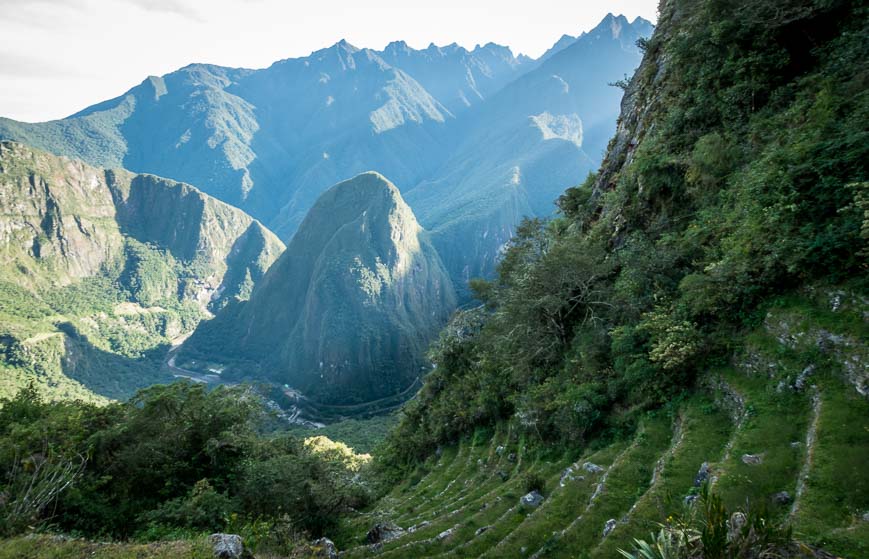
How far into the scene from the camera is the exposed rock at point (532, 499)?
11.8 metres

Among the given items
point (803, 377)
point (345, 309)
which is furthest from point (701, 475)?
point (345, 309)

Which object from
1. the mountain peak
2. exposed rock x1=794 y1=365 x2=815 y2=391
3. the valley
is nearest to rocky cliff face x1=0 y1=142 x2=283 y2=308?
the mountain peak

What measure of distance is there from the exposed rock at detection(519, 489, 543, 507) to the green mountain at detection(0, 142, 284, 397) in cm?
11860

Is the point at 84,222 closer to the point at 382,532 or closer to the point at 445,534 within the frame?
the point at 382,532

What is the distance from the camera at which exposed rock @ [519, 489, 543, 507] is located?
11.8 meters

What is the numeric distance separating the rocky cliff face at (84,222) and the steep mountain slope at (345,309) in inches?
2245

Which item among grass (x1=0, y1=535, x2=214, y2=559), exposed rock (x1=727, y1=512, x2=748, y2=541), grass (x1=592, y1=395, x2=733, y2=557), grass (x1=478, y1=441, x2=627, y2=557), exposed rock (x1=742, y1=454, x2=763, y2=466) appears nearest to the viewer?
exposed rock (x1=727, y1=512, x2=748, y2=541)

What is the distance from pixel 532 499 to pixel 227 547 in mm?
8253

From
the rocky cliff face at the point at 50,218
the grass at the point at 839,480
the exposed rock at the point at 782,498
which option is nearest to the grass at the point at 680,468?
the exposed rock at the point at 782,498

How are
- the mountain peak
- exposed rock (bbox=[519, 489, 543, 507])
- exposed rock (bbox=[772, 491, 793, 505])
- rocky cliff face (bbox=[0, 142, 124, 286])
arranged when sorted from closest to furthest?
exposed rock (bbox=[772, 491, 793, 505])
exposed rock (bbox=[519, 489, 543, 507])
the mountain peak
rocky cliff face (bbox=[0, 142, 124, 286])

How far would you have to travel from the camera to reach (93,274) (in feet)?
546

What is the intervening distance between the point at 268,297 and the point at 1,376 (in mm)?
71114

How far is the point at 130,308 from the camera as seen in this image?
161m

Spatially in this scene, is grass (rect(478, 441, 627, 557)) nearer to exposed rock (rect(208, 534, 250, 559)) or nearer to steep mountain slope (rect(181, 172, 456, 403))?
exposed rock (rect(208, 534, 250, 559))
